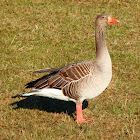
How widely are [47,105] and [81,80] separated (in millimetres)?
1700

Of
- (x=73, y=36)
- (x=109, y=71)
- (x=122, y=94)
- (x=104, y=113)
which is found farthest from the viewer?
(x=73, y=36)

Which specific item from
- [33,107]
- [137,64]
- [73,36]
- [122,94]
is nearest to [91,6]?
[73,36]

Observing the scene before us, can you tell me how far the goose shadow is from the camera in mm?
7199

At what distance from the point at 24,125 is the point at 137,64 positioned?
4.81m

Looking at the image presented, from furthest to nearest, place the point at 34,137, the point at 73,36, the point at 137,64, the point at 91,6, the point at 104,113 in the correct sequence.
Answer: the point at 91,6, the point at 73,36, the point at 137,64, the point at 104,113, the point at 34,137

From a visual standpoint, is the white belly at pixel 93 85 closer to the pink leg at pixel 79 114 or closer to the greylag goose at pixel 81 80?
the greylag goose at pixel 81 80

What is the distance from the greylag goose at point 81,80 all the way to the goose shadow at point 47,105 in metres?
0.81

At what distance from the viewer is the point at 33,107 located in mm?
7223

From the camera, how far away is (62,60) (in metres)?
9.59

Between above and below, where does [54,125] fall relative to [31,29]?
below

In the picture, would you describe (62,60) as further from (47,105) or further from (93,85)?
(93,85)

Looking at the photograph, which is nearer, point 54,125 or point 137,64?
point 54,125

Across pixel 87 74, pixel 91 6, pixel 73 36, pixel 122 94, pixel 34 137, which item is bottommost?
pixel 34 137

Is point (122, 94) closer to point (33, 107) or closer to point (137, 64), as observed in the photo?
point (137, 64)
